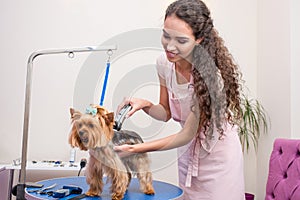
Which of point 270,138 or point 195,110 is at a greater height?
point 195,110

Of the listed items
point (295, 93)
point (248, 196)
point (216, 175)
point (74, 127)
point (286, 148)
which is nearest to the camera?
point (74, 127)

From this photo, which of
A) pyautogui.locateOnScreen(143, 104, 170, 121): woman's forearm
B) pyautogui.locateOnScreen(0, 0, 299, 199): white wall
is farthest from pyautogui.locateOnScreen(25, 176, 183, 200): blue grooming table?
pyautogui.locateOnScreen(0, 0, 299, 199): white wall

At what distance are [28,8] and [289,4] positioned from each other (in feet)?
5.19

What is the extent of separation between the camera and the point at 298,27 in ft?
6.07

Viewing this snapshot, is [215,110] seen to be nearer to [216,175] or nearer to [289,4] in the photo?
[216,175]

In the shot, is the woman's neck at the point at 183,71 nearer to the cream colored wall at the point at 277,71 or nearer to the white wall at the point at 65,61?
the white wall at the point at 65,61

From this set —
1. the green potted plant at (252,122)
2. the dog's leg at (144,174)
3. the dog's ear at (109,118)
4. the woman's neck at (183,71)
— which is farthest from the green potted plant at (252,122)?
the dog's ear at (109,118)

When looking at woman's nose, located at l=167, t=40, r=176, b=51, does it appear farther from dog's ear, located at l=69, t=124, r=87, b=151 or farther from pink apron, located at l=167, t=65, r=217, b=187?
dog's ear, located at l=69, t=124, r=87, b=151

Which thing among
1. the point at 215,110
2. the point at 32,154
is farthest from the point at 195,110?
the point at 32,154

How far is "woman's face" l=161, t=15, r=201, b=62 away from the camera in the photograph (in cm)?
88

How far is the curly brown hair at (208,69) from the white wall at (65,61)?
0.92 meters

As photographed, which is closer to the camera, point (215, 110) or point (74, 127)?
point (74, 127)

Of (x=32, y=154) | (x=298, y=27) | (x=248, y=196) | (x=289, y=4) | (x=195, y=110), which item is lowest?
(x=248, y=196)

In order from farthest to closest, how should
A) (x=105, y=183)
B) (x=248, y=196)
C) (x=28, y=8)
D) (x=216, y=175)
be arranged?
1. (x=28, y=8)
2. (x=248, y=196)
3. (x=216, y=175)
4. (x=105, y=183)
